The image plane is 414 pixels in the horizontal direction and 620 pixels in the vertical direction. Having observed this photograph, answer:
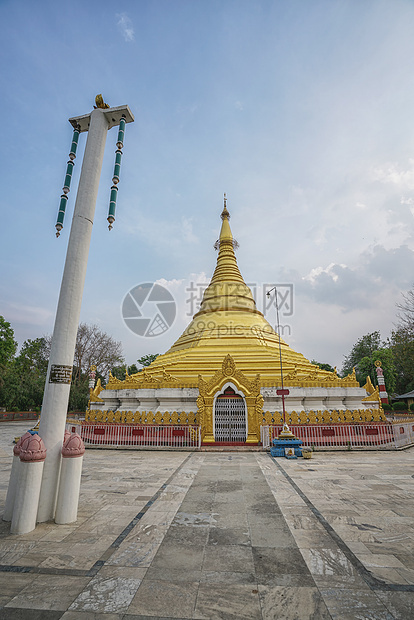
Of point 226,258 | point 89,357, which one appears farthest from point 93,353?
point 226,258

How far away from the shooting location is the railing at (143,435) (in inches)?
592

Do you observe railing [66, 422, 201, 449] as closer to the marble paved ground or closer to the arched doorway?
the arched doorway

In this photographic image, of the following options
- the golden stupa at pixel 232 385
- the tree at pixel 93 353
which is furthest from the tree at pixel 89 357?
the golden stupa at pixel 232 385

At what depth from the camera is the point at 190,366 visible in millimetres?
20062

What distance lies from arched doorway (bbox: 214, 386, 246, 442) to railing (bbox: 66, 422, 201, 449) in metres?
1.33

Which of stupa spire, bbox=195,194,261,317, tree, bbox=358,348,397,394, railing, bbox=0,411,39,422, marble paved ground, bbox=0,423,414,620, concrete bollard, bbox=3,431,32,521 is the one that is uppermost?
stupa spire, bbox=195,194,261,317

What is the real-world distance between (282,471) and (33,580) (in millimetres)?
7488

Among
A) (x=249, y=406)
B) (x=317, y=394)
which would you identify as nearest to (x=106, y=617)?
(x=249, y=406)

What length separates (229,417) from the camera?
53.3 feet

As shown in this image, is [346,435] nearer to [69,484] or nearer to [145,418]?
[145,418]

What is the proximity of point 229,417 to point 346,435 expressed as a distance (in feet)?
18.1

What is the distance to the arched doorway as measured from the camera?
15.9 metres

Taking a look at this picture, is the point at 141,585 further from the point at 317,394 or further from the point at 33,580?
the point at 317,394

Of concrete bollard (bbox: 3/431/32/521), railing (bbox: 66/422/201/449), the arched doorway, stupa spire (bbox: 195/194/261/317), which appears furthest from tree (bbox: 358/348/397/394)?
concrete bollard (bbox: 3/431/32/521)
